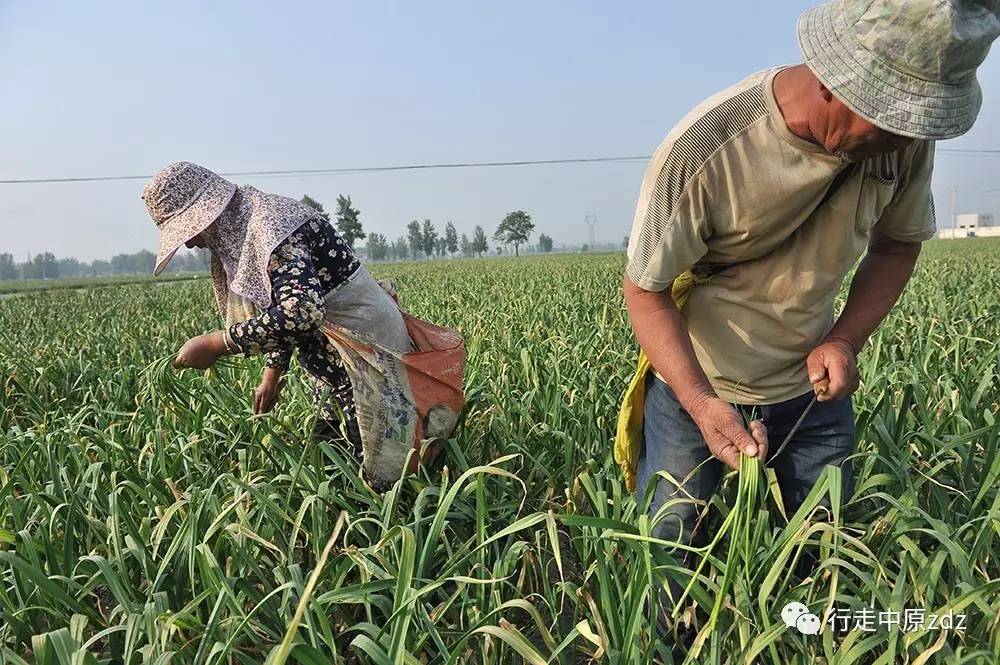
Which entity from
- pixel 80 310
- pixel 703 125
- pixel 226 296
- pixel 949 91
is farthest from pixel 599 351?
pixel 80 310

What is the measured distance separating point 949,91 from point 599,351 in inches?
97.3

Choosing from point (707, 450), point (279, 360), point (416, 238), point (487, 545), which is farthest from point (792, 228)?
point (416, 238)

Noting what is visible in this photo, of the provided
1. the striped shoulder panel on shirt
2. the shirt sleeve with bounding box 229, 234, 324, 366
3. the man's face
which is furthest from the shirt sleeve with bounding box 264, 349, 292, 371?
the man's face

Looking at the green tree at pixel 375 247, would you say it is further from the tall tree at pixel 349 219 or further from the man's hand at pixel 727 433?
the man's hand at pixel 727 433

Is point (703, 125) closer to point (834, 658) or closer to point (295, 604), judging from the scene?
point (834, 658)

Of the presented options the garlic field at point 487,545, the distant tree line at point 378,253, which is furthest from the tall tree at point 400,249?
the garlic field at point 487,545

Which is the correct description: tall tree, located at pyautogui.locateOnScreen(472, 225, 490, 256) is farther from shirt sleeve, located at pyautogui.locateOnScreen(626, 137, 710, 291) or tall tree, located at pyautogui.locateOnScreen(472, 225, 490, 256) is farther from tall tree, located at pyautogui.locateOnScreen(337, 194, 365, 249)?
shirt sleeve, located at pyautogui.locateOnScreen(626, 137, 710, 291)

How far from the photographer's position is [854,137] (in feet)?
3.41

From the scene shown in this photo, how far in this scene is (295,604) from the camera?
1.38 m

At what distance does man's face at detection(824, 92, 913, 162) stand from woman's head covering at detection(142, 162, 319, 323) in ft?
4.15

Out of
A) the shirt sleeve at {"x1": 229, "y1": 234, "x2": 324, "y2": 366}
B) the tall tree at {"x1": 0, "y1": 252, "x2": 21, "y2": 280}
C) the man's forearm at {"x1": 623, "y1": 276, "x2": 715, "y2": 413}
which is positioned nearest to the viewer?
the man's forearm at {"x1": 623, "y1": 276, "x2": 715, "y2": 413}

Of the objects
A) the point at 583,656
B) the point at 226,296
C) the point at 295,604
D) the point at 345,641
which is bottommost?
the point at 583,656

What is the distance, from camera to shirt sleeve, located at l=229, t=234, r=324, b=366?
1539 mm

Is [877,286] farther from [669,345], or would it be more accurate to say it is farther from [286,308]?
[286,308]
